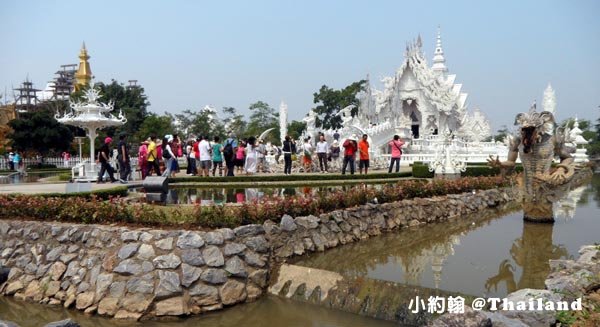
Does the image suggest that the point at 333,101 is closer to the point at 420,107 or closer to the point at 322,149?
the point at 420,107

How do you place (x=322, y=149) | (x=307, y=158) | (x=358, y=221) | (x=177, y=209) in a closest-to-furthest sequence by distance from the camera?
(x=177, y=209) → (x=358, y=221) → (x=322, y=149) → (x=307, y=158)

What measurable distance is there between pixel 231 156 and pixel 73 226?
9.16 meters

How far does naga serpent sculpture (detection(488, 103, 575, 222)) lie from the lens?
1156 centimetres

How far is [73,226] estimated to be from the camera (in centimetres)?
987

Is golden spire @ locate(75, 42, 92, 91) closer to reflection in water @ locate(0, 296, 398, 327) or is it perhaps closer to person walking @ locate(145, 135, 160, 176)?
person walking @ locate(145, 135, 160, 176)

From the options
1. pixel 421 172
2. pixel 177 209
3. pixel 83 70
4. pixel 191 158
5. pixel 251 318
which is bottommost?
pixel 251 318

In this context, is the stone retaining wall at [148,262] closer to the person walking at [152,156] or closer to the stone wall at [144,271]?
the stone wall at [144,271]

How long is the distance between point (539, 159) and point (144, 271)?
9944 mm

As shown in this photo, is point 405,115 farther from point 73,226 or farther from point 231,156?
point 73,226

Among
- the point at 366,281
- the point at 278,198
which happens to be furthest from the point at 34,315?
the point at 366,281

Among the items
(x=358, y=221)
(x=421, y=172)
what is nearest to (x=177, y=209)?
(x=358, y=221)

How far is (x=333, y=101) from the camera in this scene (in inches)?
2304

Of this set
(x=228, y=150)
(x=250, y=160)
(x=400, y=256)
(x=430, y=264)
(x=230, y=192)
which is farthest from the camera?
(x=250, y=160)

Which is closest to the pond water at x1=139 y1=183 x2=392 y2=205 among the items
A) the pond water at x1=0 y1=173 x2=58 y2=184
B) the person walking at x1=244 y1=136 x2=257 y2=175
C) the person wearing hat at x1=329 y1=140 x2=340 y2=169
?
the person walking at x1=244 y1=136 x2=257 y2=175
